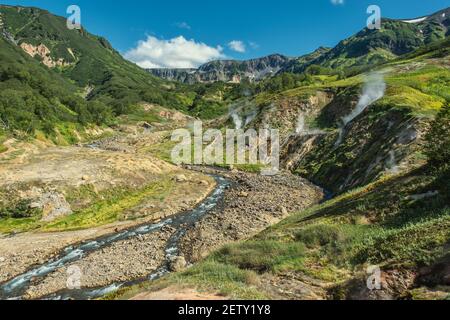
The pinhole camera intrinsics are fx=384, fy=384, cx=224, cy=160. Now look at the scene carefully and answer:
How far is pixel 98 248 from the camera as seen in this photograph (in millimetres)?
44812

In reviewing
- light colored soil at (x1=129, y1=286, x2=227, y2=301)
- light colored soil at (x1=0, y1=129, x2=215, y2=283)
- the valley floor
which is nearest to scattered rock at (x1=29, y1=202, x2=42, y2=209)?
the valley floor

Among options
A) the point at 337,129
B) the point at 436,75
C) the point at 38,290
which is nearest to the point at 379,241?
the point at 38,290

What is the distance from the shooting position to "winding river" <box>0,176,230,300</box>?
34.1 m

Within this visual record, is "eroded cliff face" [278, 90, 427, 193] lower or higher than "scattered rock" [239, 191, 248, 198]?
higher

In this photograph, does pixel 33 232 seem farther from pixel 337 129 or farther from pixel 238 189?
pixel 337 129

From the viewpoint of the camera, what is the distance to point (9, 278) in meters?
37.5

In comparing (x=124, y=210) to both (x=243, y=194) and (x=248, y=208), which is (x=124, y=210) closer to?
(x=248, y=208)

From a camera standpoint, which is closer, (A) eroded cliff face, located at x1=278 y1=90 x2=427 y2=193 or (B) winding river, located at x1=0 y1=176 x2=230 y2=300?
(B) winding river, located at x1=0 y1=176 x2=230 y2=300

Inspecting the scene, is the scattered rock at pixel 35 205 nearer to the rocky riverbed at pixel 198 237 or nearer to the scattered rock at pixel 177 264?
the rocky riverbed at pixel 198 237

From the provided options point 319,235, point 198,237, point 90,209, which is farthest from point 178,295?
point 90,209

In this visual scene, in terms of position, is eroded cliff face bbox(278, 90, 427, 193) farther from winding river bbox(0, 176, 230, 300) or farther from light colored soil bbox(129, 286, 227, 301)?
light colored soil bbox(129, 286, 227, 301)

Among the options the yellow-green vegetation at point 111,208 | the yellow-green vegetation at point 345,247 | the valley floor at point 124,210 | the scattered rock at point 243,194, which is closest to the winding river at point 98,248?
the valley floor at point 124,210

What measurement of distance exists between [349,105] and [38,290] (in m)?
83.2

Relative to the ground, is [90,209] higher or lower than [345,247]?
lower
